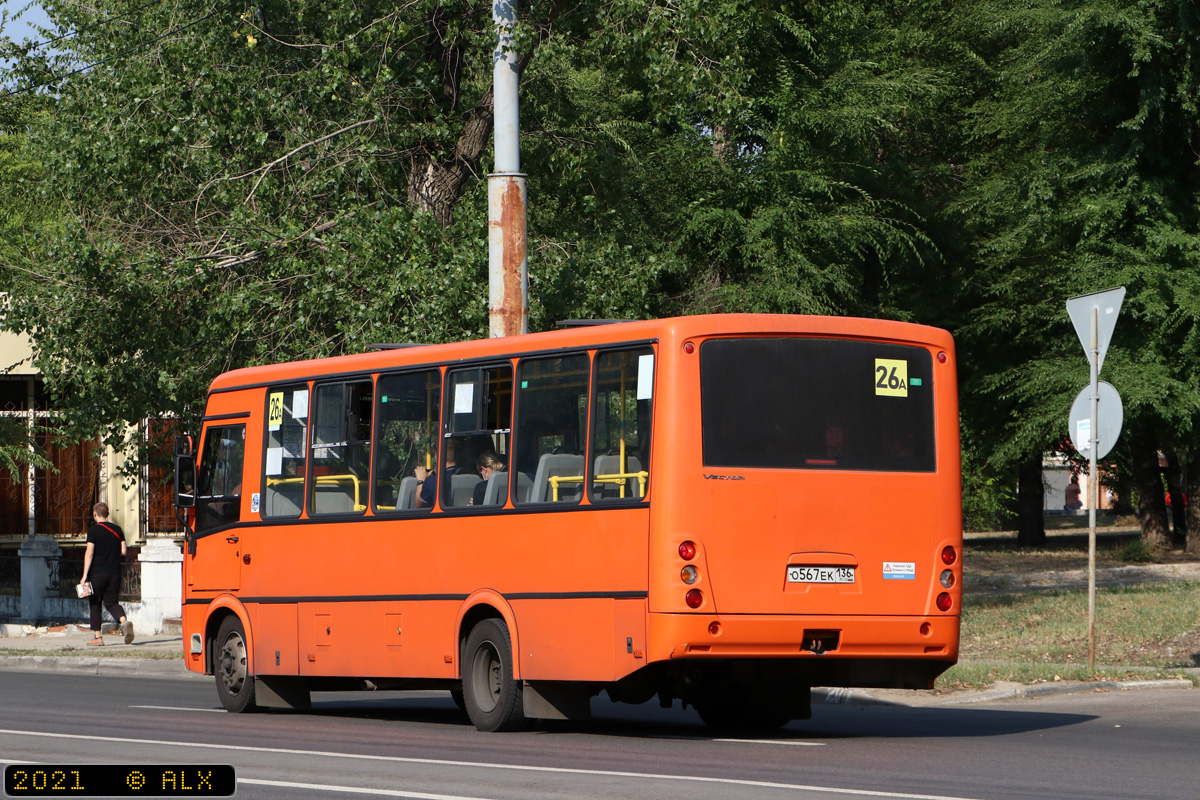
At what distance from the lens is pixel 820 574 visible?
39.6 ft

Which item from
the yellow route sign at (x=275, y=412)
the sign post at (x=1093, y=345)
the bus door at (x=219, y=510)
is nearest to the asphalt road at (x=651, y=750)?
the bus door at (x=219, y=510)

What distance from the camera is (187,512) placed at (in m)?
17.2

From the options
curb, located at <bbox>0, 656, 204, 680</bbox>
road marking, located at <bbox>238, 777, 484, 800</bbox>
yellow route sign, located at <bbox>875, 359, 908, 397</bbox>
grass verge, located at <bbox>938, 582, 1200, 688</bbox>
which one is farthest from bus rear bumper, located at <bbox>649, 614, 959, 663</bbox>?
curb, located at <bbox>0, 656, 204, 680</bbox>

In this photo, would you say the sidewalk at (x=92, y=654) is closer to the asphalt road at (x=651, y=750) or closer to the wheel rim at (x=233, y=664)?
the asphalt road at (x=651, y=750)

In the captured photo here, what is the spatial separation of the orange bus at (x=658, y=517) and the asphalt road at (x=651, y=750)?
55cm

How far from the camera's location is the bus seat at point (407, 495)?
14.0 m

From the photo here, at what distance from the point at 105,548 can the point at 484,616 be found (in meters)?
13.9

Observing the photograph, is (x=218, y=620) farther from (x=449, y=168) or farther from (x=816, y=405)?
(x=449, y=168)

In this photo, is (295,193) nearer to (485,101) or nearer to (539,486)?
(485,101)

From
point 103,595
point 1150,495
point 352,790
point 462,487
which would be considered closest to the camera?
point 352,790

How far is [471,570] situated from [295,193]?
997cm

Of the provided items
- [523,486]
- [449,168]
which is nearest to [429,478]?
[523,486]

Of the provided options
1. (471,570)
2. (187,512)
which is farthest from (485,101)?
(471,570)

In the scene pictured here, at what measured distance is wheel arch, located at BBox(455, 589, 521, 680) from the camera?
42.0ft
